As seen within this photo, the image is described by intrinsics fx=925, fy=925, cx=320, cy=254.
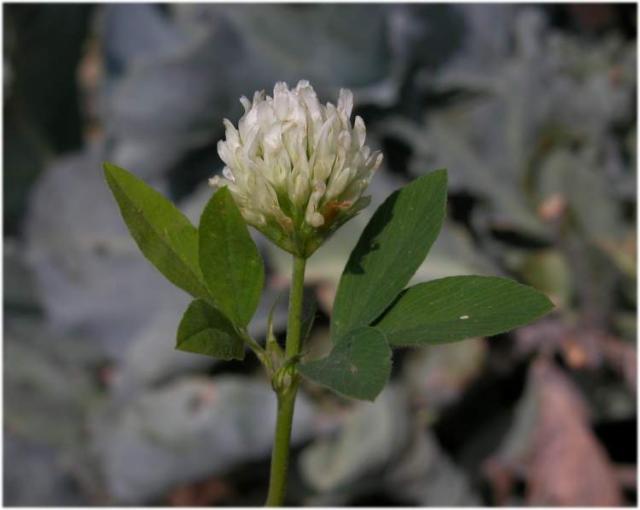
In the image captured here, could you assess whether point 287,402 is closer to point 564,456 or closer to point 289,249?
point 289,249

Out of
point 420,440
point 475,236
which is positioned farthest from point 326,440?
point 475,236

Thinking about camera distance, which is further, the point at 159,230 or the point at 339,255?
the point at 339,255

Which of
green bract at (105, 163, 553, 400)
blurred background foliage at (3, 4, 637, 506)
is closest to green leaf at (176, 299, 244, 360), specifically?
green bract at (105, 163, 553, 400)

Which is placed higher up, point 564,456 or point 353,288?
point 353,288

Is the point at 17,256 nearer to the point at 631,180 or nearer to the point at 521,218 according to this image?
the point at 521,218

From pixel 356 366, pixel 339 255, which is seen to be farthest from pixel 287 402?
pixel 339 255

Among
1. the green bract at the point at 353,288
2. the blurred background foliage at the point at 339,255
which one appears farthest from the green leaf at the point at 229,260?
the blurred background foliage at the point at 339,255

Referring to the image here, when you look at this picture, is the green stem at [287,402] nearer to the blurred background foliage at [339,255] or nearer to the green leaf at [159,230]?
the green leaf at [159,230]
